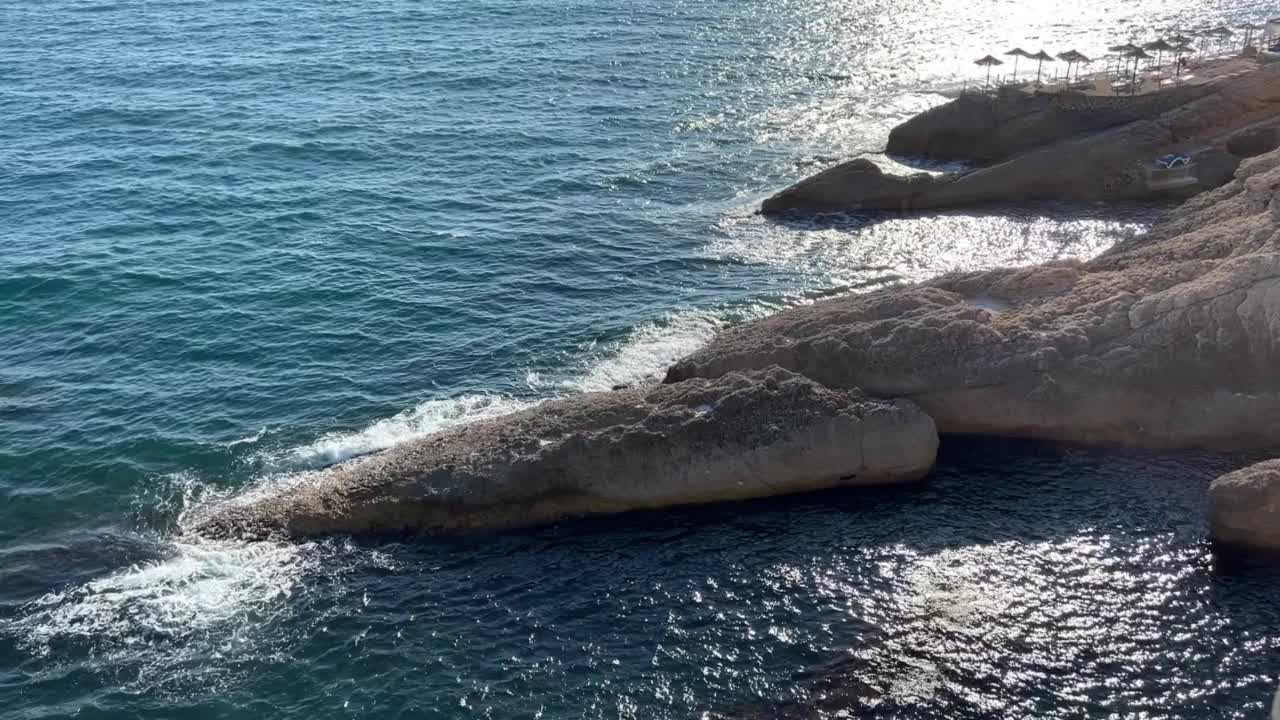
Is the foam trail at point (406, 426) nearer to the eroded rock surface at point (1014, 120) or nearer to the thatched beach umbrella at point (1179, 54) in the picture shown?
the eroded rock surface at point (1014, 120)

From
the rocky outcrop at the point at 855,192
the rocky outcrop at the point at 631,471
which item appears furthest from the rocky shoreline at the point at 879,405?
the rocky outcrop at the point at 855,192

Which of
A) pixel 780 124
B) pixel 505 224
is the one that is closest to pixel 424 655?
pixel 505 224

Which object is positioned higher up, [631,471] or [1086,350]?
[1086,350]

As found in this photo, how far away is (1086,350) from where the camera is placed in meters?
42.3

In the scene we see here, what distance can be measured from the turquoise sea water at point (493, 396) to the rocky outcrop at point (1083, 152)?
7.86 feet

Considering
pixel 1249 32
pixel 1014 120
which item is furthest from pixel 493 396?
pixel 1249 32

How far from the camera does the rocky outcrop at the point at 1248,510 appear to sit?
35.2 metres

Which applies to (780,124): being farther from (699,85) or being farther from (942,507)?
(942,507)

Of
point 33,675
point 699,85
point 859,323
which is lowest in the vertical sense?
point 33,675

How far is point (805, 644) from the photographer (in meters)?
33.1

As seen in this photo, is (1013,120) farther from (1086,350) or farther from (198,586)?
(198,586)

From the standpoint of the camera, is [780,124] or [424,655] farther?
[780,124]

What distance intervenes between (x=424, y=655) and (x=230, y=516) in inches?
450

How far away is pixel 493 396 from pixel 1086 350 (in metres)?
24.3
